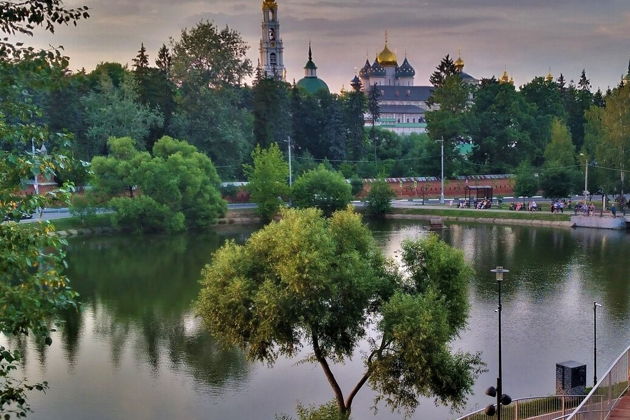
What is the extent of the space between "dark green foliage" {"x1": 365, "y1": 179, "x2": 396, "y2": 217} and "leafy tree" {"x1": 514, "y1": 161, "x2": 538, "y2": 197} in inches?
508

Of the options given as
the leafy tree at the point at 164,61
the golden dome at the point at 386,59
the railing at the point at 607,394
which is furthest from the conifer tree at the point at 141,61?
the golden dome at the point at 386,59

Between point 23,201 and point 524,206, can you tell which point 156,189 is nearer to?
point 524,206

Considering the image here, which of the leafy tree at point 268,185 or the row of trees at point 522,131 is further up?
the row of trees at point 522,131

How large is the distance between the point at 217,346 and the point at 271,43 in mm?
112221

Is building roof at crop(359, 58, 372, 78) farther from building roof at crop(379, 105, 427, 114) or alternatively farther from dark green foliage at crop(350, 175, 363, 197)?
dark green foliage at crop(350, 175, 363, 197)

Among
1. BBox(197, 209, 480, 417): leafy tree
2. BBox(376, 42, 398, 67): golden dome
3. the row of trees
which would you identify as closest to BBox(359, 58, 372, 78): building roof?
BBox(376, 42, 398, 67): golden dome

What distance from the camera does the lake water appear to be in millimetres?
22750

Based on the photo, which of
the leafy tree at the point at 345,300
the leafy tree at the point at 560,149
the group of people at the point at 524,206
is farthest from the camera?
the leafy tree at the point at 560,149

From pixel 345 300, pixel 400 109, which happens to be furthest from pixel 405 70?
pixel 345 300

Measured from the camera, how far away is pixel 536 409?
62.5 ft

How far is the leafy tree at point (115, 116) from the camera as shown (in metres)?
69.1

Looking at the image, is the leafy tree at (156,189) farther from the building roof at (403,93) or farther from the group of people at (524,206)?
the building roof at (403,93)

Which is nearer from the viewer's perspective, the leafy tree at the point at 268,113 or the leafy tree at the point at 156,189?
the leafy tree at the point at 156,189

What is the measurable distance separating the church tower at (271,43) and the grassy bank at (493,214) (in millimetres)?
69344
